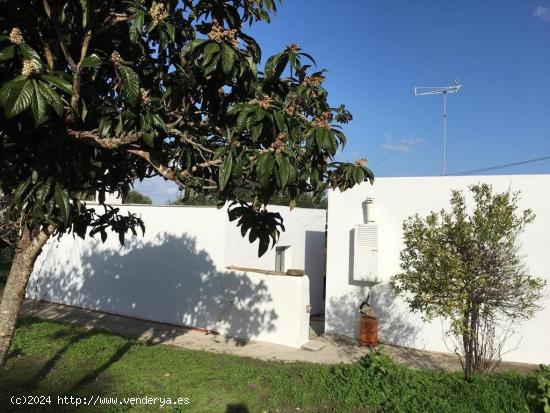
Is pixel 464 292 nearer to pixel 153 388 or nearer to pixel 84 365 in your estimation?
pixel 153 388

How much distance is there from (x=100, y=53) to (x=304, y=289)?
6.15 metres

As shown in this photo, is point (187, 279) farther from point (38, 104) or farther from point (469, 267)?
point (38, 104)

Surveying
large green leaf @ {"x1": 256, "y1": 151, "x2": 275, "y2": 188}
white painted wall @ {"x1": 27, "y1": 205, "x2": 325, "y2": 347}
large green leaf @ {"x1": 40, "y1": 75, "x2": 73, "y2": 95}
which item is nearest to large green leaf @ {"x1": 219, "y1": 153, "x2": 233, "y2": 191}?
large green leaf @ {"x1": 256, "y1": 151, "x2": 275, "y2": 188}

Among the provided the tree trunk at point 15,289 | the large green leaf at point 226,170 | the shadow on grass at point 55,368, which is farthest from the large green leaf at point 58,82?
the shadow on grass at point 55,368

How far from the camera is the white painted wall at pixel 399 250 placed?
7711 millimetres

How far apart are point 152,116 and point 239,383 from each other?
393 cm

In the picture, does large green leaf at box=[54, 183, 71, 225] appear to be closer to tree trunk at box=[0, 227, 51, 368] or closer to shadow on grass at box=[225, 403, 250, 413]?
tree trunk at box=[0, 227, 51, 368]

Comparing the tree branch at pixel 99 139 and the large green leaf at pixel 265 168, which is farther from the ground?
the tree branch at pixel 99 139

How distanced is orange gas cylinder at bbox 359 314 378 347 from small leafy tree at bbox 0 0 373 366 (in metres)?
5.62

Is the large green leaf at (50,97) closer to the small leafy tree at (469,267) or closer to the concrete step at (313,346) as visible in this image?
the small leafy tree at (469,267)

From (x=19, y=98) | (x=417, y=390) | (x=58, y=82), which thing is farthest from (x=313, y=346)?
(x=19, y=98)

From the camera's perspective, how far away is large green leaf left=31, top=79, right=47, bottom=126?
6.22 feet

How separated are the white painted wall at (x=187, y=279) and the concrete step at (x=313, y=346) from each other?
0.38ft

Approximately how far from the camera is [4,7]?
110 inches
